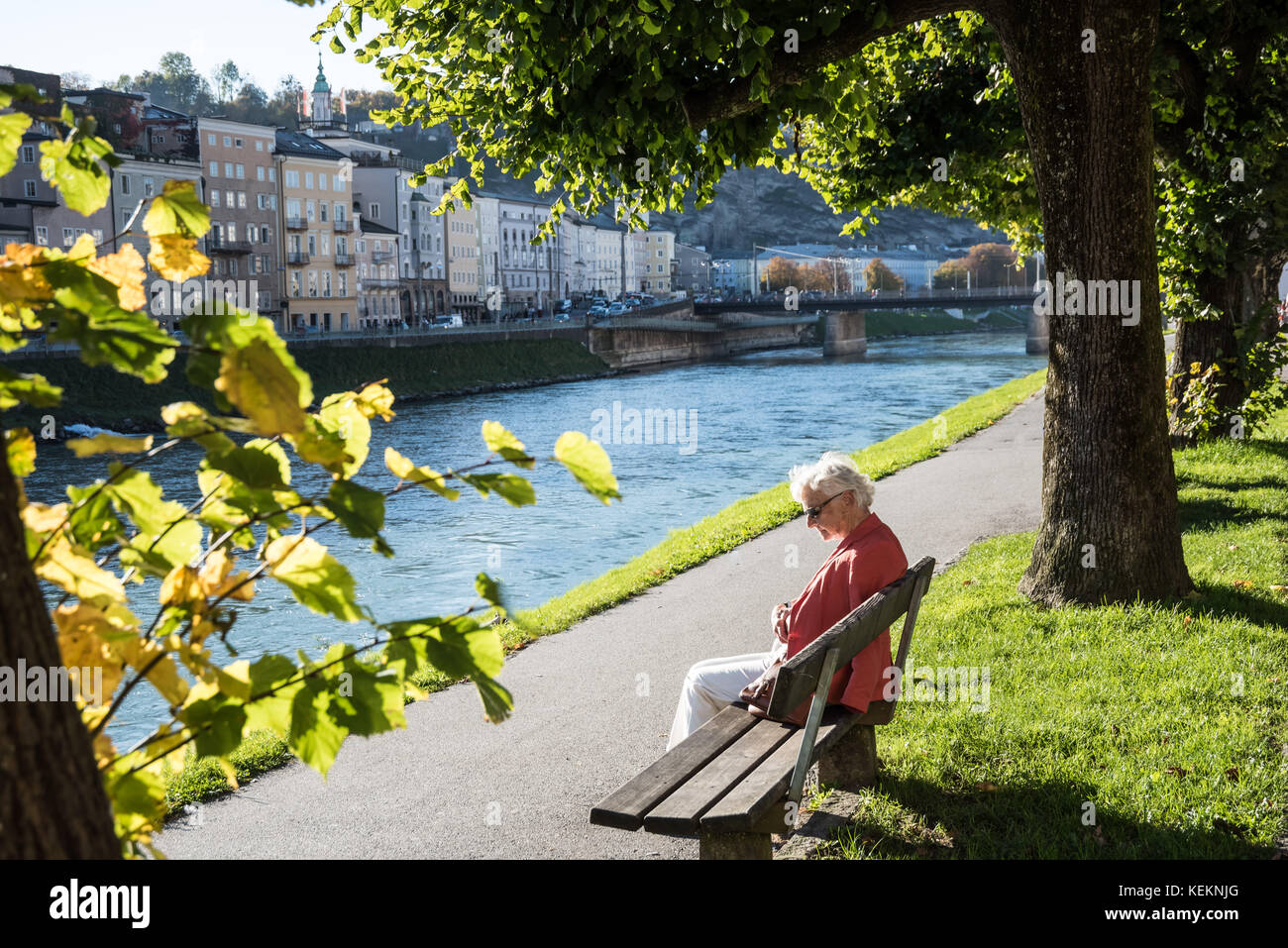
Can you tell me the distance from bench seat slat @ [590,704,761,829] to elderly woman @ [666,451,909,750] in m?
0.22

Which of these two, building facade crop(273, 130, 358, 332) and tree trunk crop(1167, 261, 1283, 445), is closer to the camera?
tree trunk crop(1167, 261, 1283, 445)

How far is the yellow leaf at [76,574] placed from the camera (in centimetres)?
188

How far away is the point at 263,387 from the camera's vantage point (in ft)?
5.45

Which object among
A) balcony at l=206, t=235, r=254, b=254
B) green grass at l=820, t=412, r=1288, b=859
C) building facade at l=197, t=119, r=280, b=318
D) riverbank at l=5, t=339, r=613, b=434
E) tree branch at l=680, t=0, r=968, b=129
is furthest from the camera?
building facade at l=197, t=119, r=280, b=318

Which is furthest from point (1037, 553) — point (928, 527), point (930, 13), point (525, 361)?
point (525, 361)

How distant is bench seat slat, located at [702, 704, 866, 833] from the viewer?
3.91m

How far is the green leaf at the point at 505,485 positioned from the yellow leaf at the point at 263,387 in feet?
1.20

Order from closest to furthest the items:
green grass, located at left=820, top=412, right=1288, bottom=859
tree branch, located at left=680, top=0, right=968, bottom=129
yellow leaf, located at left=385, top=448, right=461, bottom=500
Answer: yellow leaf, located at left=385, top=448, right=461, bottom=500, green grass, located at left=820, top=412, right=1288, bottom=859, tree branch, located at left=680, top=0, right=968, bottom=129

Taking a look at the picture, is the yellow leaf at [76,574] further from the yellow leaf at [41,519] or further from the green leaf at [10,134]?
the green leaf at [10,134]

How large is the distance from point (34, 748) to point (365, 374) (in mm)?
52336
